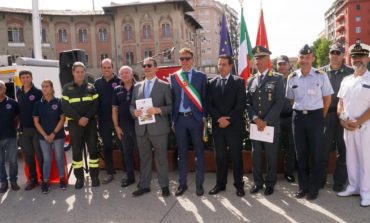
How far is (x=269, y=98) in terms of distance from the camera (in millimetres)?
5199

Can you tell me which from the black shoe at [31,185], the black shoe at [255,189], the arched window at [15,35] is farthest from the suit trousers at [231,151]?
the arched window at [15,35]

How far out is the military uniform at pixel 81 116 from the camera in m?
5.96

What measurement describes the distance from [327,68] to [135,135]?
3212mm

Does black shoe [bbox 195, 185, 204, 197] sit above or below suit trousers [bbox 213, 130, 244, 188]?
below

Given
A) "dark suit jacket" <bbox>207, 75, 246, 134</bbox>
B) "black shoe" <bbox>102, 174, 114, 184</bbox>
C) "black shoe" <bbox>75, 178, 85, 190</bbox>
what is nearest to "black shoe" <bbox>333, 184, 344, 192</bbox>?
"dark suit jacket" <bbox>207, 75, 246, 134</bbox>

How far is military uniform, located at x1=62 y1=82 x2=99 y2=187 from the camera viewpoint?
5957 mm

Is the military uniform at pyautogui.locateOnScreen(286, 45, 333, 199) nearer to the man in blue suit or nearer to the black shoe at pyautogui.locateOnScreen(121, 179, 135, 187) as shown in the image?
the man in blue suit

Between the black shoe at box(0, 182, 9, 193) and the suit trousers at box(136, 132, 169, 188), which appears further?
the black shoe at box(0, 182, 9, 193)

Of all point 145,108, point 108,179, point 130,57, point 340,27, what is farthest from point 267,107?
point 340,27

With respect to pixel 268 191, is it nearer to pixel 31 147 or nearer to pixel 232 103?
pixel 232 103

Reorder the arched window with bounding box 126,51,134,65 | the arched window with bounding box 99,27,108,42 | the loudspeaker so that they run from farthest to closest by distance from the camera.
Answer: the arched window with bounding box 99,27,108,42 < the arched window with bounding box 126,51,134,65 < the loudspeaker

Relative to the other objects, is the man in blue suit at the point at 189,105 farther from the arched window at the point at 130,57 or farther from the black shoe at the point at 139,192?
the arched window at the point at 130,57

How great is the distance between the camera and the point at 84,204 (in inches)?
214

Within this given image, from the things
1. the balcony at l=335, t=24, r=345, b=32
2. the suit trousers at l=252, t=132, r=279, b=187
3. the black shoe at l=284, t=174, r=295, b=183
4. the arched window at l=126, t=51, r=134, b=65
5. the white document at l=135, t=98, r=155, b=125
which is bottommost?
the black shoe at l=284, t=174, r=295, b=183
